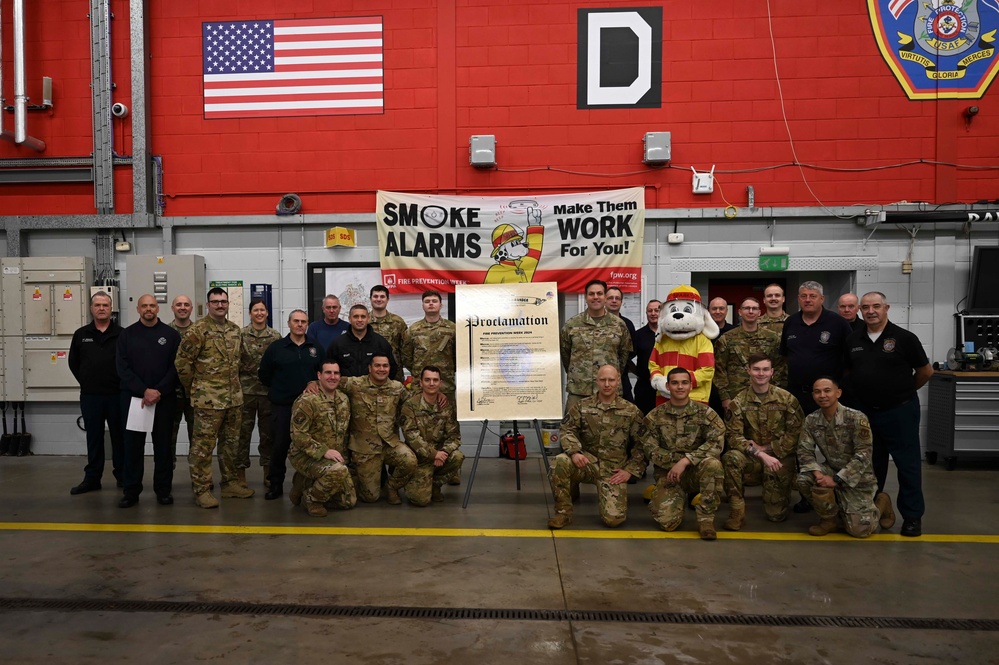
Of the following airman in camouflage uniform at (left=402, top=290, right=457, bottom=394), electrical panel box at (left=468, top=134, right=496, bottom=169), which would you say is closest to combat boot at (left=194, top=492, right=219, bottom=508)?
airman in camouflage uniform at (left=402, top=290, right=457, bottom=394)

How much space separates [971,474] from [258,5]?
9.27 metres

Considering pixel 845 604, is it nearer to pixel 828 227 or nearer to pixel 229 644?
pixel 229 644

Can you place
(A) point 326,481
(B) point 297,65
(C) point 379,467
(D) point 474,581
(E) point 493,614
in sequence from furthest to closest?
(B) point 297,65 → (C) point 379,467 → (A) point 326,481 → (D) point 474,581 → (E) point 493,614

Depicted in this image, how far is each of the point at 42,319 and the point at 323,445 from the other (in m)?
4.62

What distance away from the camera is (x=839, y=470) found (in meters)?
4.88

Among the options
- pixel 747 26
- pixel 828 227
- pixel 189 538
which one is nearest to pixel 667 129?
pixel 747 26

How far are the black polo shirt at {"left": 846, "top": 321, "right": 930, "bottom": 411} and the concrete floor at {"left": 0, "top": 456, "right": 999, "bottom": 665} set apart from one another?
38.9 inches

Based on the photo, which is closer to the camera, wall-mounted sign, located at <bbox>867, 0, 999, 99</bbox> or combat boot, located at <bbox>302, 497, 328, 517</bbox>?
combat boot, located at <bbox>302, 497, 328, 517</bbox>

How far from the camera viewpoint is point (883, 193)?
7.78m

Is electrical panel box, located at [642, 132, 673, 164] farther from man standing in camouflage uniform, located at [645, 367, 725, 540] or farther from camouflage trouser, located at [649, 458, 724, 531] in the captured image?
camouflage trouser, located at [649, 458, 724, 531]

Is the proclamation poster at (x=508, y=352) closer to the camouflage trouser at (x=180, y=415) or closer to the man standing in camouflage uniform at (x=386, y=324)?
the man standing in camouflage uniform at (x=386, y=324)

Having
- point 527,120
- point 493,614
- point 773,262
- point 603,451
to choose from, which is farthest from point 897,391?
point 527,120

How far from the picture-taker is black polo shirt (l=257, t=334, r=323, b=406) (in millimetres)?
5980

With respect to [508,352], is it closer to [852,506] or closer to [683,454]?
[683,454]
